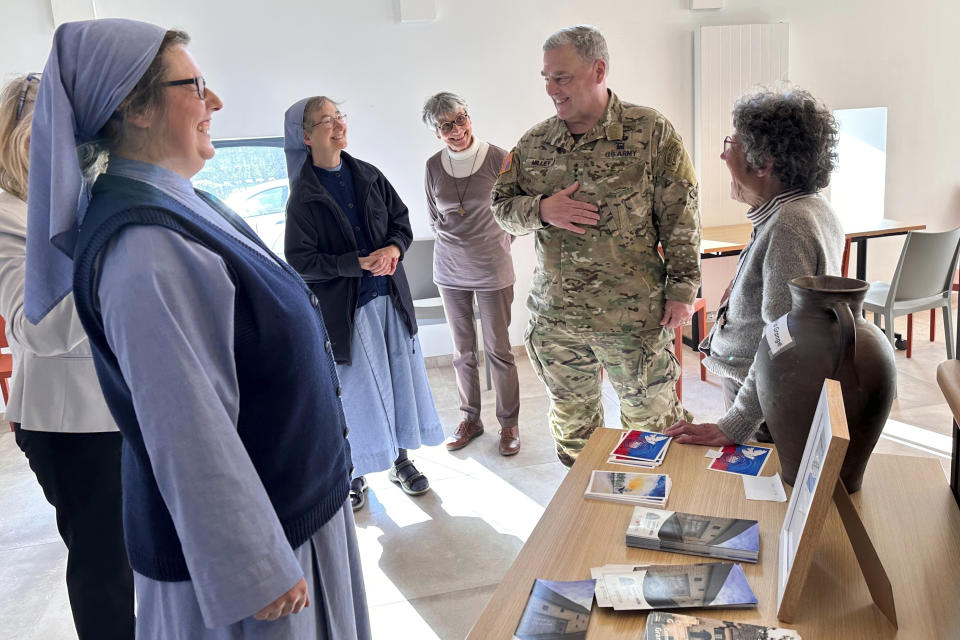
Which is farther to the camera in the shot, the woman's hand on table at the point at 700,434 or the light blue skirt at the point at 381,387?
the light blue skirt at the point at 381,387

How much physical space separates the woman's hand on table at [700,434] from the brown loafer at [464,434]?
2.01 metres

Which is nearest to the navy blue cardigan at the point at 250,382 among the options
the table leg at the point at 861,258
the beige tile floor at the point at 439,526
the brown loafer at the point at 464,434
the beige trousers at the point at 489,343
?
the beige tile floor at the point at 439,526

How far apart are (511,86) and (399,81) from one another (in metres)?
0.76

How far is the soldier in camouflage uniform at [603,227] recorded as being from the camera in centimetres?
230

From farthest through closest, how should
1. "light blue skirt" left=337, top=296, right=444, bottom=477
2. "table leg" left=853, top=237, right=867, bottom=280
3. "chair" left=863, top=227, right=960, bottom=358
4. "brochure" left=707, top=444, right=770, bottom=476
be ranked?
1. "table leg" left=853, top=237, right=867, bottom=280
2. "chair" left=863, top=227, right=960, bottom=358
3. "light blue skirt" left=337, top=296, right=444, bottom=477
4. "brochure" left=707, top=444, right=770, bottom=476

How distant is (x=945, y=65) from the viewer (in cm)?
539

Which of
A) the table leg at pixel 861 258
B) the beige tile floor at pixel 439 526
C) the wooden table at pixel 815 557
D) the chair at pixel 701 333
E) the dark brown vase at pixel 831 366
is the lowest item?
the beige tile floor at pixel 439 526

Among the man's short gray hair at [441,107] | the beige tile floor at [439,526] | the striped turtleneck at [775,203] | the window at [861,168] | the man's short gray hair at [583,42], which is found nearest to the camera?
the striped turtleneck at [775,203]

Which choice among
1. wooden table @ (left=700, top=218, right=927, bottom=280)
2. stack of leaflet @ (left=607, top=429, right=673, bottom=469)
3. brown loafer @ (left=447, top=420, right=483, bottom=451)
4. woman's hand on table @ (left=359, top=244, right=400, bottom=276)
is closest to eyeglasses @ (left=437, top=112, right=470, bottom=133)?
woman's hand on table @ (left=359, top=244, right=400, bottom=276)

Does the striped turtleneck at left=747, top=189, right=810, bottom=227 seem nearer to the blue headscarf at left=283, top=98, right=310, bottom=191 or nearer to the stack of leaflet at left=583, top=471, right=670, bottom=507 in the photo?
the stack of leaflet at left=583, top=471, right=670, bottom=507

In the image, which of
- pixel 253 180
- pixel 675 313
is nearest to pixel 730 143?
pixel 675 313

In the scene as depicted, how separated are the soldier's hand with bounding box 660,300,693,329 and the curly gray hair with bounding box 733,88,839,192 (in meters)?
0.65

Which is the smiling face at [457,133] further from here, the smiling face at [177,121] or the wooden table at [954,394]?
the wooden table at [954,394]

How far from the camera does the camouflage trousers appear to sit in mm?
2432
